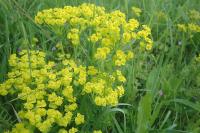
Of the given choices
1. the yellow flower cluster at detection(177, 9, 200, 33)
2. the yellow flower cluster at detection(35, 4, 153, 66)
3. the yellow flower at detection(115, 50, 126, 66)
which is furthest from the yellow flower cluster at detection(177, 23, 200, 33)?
the yellow flower at detection(115, 50, 126, 66)

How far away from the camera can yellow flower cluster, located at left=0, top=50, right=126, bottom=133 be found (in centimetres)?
187

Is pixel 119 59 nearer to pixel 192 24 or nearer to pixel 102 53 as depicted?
pixel 102 53

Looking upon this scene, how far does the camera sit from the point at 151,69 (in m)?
2.73

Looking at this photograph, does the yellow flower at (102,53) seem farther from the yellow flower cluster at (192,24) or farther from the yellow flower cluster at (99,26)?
the yellow flower cluster at (192,24)

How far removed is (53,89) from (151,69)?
3.02 ft

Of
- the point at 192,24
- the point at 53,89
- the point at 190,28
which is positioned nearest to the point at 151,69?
the point at 190,28

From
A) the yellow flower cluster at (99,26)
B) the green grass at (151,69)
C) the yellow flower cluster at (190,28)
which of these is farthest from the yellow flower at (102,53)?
the yellow flower cluster at (190,28)

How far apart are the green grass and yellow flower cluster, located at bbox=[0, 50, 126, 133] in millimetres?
136

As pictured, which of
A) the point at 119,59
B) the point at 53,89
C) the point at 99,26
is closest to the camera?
the point at 53,89

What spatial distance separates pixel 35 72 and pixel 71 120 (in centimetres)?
31

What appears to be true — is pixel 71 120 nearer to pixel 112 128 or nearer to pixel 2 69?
pixel 112 128

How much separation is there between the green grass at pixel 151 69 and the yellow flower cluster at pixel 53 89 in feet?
0.44

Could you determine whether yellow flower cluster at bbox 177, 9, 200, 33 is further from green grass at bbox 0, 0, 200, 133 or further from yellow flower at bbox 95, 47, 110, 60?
yellow flower at bbox 95, 47, 110, 60

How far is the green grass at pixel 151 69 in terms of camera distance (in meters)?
2.20
